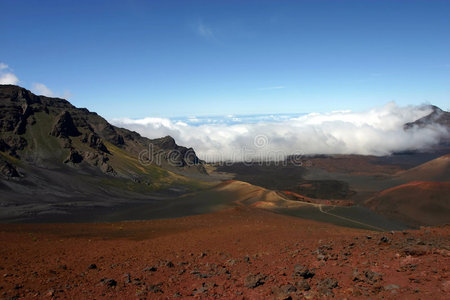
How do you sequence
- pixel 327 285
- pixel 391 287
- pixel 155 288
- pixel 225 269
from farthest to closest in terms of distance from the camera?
pixel 225 269 < pixel 155 288 < pixel 327 285 < pixel 391 287

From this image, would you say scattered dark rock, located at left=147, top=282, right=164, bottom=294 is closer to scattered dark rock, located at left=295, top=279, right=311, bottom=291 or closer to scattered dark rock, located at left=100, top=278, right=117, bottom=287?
scattered dark rock, located at left=100, top=278, right=117, bottom=287

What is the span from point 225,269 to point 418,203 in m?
66.4

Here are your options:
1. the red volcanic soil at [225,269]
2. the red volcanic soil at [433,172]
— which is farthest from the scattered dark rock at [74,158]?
the red volcanic soil at [433,172]

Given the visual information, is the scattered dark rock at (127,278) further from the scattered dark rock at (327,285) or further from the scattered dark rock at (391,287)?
the scattered dark rock at (391,287)

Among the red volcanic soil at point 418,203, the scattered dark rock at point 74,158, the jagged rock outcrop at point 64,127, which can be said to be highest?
the jagged rock outcrop at point 64,127

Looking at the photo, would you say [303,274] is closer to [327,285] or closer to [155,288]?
[327,285]

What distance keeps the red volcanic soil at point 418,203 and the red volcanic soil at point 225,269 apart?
45168 millimetres

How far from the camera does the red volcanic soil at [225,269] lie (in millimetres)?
9398

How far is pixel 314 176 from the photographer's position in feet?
549

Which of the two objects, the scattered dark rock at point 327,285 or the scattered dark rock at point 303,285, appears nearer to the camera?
the scattered dark rock at point 327,285

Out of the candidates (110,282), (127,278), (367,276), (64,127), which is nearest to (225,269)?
(127,278)

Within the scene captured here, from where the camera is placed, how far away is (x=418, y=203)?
212ft

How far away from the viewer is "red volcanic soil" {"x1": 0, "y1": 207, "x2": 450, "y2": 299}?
30.8 ft

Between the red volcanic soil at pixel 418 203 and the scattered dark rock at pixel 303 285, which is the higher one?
the scattered dark rock at pixel 303 285
